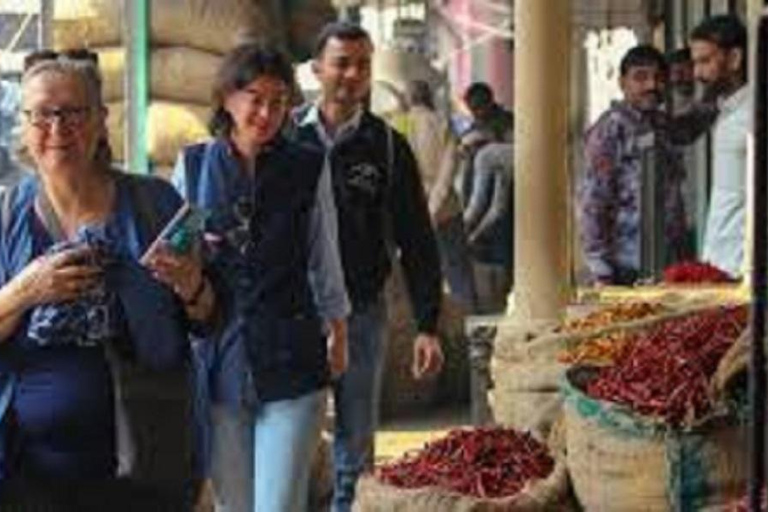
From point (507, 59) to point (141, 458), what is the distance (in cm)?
1753

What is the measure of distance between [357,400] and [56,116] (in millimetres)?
2677

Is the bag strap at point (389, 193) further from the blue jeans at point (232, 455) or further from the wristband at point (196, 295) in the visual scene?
the wristband at point (196, 295)

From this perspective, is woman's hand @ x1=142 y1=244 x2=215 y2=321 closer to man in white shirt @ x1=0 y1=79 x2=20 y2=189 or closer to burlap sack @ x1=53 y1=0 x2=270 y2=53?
man in white shirt @ x1=0 y1=79 x2=20 y2=189

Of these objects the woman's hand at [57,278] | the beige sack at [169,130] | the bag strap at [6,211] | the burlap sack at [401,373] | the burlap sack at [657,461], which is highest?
the beige sack at [169,130]

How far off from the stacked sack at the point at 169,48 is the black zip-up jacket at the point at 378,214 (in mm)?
3104

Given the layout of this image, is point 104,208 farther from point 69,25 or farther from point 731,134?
point 69,25

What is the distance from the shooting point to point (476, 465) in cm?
661

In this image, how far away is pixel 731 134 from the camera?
825 cm

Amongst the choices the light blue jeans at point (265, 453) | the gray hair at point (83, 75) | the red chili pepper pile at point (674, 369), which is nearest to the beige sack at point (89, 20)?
the red chili pepper pile at point (674, 369)

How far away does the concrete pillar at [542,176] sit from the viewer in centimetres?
881

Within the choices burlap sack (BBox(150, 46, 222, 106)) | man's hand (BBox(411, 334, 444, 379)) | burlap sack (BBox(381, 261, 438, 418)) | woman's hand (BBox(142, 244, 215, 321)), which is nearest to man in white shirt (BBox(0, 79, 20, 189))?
burlap sack (BBox(150, 46, 222, 106))

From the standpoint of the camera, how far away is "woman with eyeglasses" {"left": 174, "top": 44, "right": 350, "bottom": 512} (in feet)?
18.8

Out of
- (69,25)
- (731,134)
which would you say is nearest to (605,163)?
(731,134)

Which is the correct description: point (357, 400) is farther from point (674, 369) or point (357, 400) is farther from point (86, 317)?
point (86, 317)
